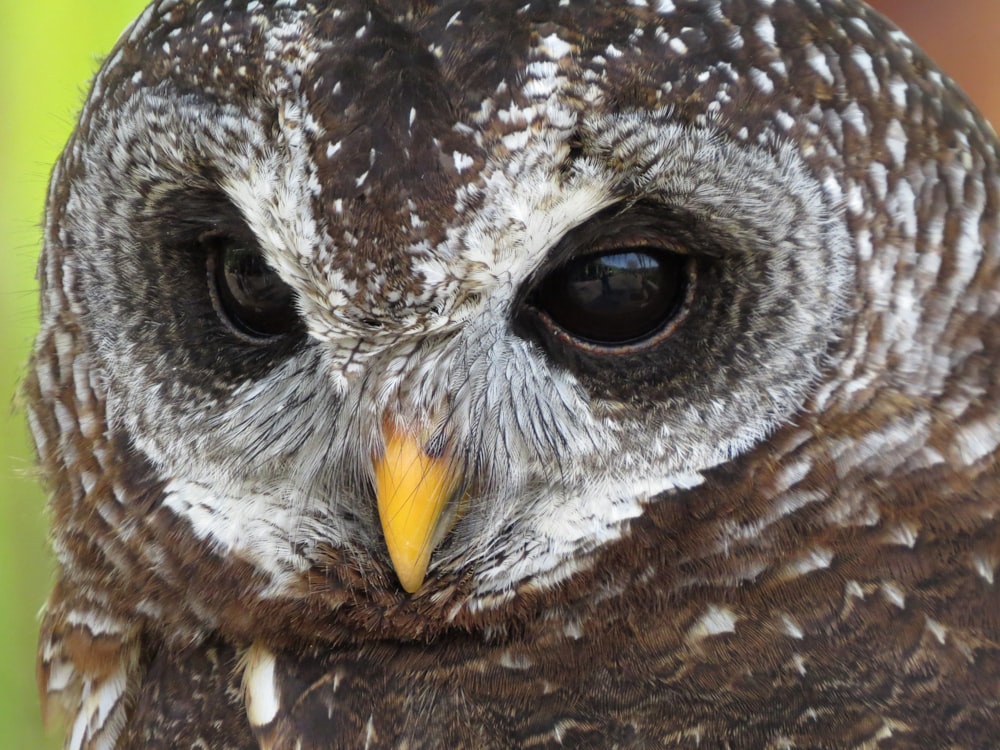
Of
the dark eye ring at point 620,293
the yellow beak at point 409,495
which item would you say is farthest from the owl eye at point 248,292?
the dark eye ring at point 620,293

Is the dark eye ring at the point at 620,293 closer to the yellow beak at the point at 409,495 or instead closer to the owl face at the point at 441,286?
the owl face at the point at 441,286

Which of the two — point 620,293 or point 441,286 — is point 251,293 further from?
point 620,293

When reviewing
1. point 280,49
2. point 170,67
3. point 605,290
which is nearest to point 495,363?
point 605,290

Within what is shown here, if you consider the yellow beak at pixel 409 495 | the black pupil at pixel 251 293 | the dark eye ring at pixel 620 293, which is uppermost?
the dark eye ring at pixel 620 293

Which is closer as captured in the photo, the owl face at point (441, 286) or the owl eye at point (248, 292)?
the owl face at point (441, 286)

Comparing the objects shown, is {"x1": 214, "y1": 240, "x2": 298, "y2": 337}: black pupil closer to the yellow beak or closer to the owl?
the owl

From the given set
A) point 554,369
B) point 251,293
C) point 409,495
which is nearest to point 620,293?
point 554,369

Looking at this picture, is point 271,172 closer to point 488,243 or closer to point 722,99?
point 488,243
